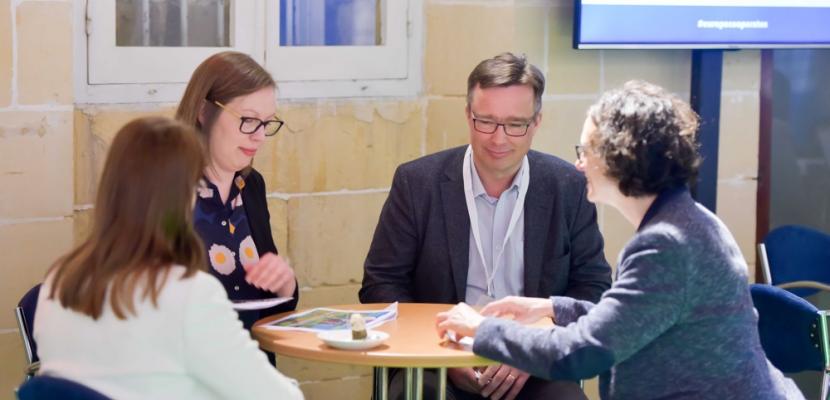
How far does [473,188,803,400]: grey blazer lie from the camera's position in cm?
254

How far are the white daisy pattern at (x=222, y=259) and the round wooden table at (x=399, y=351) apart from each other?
176 mm

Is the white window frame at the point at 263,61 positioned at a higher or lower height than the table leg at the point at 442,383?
higher

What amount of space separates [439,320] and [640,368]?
57 cm

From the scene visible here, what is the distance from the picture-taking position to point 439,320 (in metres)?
3.01

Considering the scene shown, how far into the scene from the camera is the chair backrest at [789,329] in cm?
356

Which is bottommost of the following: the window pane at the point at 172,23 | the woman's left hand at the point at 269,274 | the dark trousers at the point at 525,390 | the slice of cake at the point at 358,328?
the dark trousers at the point at 525,390

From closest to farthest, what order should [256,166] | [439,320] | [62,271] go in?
[62,271] < [439,320] < [256,166]

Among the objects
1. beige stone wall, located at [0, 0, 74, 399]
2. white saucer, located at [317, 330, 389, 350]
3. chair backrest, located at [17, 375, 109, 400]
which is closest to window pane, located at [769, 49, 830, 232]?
white saucer, located at [317, 330, 389, 350]

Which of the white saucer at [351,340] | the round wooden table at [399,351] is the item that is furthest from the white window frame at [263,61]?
the white saucer at [351,340]

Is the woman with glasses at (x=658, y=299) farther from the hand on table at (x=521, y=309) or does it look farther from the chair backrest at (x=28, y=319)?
the chair backrest at (x=28, y=319)

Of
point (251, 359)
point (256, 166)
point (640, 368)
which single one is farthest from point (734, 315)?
point (256, 166)

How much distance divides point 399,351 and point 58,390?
86 cm

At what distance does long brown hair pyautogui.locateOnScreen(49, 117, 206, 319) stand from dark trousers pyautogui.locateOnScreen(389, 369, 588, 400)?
46.9 inches

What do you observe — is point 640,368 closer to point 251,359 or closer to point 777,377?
point 777,377
